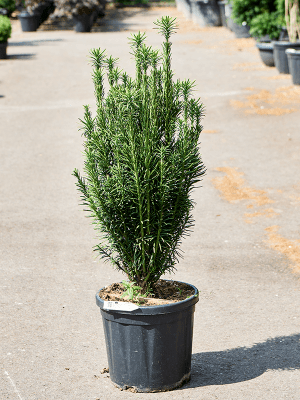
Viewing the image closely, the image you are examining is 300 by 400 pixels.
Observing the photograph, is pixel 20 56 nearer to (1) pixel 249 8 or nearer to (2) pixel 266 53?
(1) pixel 249 8

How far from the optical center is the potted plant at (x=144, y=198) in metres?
3.85

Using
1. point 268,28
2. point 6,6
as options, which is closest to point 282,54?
point 268,28

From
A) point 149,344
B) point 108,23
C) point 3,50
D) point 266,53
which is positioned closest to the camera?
point 149,344

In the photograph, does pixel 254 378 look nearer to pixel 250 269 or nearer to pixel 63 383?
pixel 63 383

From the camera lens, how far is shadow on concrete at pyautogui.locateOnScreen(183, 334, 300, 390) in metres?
4.27

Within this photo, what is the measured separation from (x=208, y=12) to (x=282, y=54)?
502 inches

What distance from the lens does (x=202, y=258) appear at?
6.62 meters

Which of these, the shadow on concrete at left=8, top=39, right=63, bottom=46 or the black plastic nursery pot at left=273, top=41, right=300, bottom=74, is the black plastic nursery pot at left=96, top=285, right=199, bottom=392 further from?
the shadow on concrete at left=8, top=39, right=63, bottom=46

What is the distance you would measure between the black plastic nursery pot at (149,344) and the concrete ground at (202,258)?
121 millimetres

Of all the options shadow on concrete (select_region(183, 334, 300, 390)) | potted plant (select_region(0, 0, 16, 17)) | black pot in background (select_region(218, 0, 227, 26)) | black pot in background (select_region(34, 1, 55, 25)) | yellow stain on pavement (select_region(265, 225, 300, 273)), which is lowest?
shadow on concrete (select_region(183, 334, 300, 390))

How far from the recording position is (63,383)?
425cm

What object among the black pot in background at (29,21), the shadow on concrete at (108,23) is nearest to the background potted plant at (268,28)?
the shadow on concrete at (108,23)

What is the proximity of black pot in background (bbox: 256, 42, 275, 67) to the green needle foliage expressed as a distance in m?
14.0

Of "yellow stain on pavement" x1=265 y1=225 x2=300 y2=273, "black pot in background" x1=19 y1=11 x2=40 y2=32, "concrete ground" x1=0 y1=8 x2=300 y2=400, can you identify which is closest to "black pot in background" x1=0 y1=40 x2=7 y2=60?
"concrete ground" x1=0 y1=8 x2=300 y2=400
